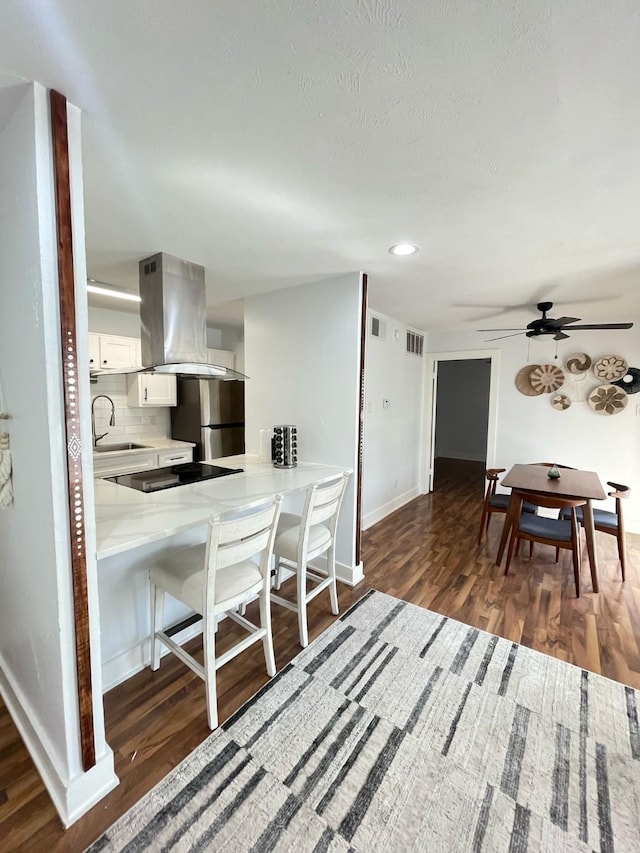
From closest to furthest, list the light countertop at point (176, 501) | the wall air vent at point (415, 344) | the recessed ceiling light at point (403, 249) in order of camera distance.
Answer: the light countertop at point (176, 501) → the recessed ceiling light at point (403, 249) → the wall air vent at point (415, 344)

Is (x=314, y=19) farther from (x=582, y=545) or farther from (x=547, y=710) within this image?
(x=582, y=545)

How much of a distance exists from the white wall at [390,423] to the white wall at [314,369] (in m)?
1.01

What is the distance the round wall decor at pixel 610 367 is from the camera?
4020 mm

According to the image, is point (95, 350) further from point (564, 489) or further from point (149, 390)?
point (564, 489)

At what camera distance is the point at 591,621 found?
96.0 inches

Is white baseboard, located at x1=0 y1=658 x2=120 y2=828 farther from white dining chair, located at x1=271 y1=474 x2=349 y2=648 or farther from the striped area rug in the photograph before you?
white dining chair, located at x1=271 y1=474 x2=349 y2=648

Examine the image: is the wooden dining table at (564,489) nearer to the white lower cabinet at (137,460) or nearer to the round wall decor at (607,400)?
the round wall decor at (607,400)

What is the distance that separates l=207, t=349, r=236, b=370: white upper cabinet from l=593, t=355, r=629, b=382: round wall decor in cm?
432

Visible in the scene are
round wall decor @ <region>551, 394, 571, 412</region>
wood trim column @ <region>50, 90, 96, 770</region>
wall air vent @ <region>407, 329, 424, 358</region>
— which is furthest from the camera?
wall air vent @ <region>407, 329, 424, 358</region>

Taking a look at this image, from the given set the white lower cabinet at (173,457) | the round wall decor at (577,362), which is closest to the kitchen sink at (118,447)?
the white lower cabinet at (173,457)

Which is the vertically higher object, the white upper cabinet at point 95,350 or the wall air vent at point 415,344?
the wall air vent at point 415,344

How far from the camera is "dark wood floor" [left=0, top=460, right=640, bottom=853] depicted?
1343 mm

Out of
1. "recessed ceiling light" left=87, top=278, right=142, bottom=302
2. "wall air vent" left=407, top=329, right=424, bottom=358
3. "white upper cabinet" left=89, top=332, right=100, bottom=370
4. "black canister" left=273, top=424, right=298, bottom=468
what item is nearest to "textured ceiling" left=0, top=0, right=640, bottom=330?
"recessed ceiling light" left=87, top=278, right=142, bottom=302

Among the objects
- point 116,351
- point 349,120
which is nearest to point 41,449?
point 349,120
